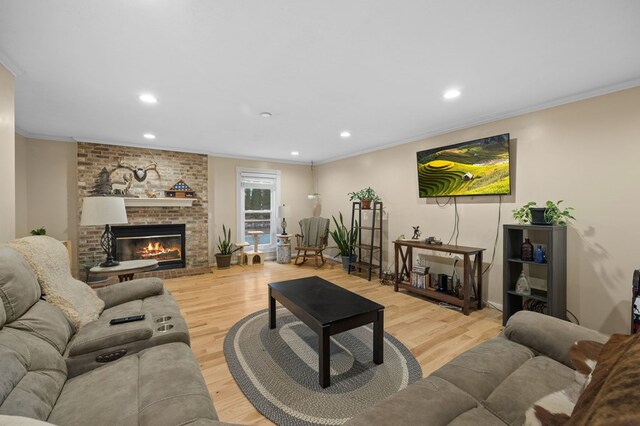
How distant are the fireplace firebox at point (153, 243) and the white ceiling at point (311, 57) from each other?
2.07 metres

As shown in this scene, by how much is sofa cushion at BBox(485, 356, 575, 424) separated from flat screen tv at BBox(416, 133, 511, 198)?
7.73 feet

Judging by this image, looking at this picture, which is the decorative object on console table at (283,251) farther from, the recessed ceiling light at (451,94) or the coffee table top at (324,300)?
the recessed ceiling light at (451,94)

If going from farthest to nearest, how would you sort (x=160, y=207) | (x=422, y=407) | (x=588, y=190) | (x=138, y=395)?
(x=160, y=207) → (x=588, y=190) → (x=138, y=395) → (x=422, y=407)

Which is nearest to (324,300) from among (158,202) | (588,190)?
(588,190)

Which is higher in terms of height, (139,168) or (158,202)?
(139,168)

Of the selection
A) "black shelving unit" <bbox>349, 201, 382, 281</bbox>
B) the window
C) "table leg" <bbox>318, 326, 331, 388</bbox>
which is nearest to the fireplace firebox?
the window

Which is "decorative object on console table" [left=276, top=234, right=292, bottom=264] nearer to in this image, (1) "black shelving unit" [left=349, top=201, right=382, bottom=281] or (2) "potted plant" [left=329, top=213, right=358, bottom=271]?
(2) "potted plant" [left=329, top=213, right=358, bottom=271]

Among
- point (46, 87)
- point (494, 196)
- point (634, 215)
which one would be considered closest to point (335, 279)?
point (494, 196)

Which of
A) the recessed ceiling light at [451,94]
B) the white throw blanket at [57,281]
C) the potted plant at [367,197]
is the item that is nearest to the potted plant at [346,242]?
the potted plant at [367,197]

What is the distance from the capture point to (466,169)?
11.6 ft

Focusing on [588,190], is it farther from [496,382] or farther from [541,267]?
[496,382]

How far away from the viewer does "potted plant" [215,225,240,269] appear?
542 centimetres

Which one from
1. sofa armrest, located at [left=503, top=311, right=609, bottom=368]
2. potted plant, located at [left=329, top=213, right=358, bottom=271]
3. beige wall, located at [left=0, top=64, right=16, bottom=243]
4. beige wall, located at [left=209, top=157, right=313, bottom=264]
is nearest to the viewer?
sofa armrest, located at [left=503, top=311, right=609, bottom=368]

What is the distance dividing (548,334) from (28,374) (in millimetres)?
2585
